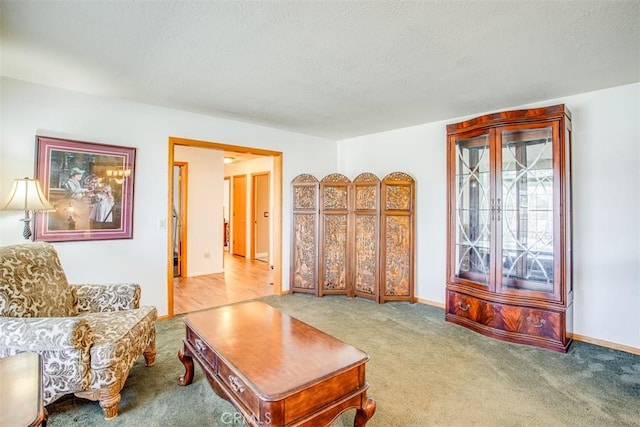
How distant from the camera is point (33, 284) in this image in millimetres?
2025

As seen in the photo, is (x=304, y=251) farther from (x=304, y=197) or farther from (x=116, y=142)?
(x=116, y=142)

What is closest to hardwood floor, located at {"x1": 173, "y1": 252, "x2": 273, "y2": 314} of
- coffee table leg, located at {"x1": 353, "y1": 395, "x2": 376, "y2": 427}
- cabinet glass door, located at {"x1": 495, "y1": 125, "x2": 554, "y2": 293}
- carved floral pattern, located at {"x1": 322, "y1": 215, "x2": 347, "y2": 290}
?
carved floral pattern, located at {"x1": 322, "y1": 215, "x2": 347, "y2": 290}

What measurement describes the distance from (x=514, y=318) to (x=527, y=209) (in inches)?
40.1

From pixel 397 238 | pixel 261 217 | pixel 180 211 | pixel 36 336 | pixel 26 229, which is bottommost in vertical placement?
pixel 36 336

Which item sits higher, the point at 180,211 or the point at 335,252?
the point at 180,211

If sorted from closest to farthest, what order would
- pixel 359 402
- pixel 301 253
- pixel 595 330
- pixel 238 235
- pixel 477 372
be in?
pixel 359 402, pixel 477 372, pixel 595 330, pixel 301 253, pixel 238 235

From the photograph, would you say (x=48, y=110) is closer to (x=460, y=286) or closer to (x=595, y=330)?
(x=460, y=286)

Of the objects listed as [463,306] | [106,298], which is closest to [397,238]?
[463,306]

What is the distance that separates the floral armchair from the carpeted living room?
13 mm

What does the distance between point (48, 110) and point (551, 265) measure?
4666 mm

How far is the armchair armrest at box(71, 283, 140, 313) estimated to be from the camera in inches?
94.1

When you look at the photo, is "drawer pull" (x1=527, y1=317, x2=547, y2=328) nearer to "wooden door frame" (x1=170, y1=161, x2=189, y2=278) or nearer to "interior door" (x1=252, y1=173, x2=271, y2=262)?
"wooden door frame" (x1=170, y1=161, x2=189, y2=278)

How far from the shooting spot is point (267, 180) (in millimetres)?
7465

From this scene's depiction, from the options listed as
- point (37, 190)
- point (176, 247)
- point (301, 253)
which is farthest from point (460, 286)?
point (176, 247)
